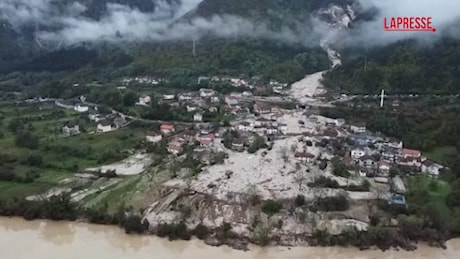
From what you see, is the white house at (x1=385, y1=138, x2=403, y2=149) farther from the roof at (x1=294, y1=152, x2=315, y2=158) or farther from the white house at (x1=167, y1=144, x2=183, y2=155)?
the white house at (x1=167, y1=144, x2=183, y2=155)

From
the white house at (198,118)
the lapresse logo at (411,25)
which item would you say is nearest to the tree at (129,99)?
the white house at (198,118)

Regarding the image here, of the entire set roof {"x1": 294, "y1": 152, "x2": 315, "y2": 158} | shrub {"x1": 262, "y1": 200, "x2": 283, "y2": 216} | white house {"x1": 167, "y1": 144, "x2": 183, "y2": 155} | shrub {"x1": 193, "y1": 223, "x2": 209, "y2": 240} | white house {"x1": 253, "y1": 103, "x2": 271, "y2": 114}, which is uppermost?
white house {"x1": 253, "y1": 103, "x2": 271, "y2": 114}

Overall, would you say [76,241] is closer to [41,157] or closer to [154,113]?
[41,157]

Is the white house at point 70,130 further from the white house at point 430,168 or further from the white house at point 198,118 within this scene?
the white house at point 430,168

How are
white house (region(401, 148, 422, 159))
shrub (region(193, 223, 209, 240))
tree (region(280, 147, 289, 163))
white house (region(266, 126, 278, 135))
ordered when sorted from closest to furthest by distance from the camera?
shrub (region(193, 223, 209, 240)) < white house (region(401, 148, 422, 159)) < tree (region(280, 147, 289, 163)) < white house (region(266, 126, 278, 135))

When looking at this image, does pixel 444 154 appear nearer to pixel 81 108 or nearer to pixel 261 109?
pixel 261 109

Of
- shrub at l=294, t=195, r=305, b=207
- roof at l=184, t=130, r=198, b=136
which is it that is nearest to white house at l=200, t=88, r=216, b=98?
roof at l=184, t=130, r=198, b=136
